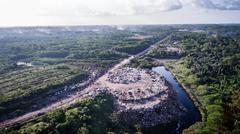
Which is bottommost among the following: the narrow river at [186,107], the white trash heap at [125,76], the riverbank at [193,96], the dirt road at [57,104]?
the narrow river at [186,107]

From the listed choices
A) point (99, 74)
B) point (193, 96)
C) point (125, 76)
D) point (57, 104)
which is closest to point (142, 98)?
point (193, 96)

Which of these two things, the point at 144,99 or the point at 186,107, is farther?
the point at 144,99

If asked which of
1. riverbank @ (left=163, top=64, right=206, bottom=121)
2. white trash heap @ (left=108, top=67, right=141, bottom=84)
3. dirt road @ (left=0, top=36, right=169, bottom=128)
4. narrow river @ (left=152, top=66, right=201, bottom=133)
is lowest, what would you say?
narrow river @ (left=152, top=66, right=201, bottom=133)

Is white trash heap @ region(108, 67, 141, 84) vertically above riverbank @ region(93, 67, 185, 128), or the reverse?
white trash heap @ region(108, 67, 141, 84)

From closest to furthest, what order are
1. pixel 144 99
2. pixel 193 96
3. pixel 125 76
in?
pixel 144 99, pixel 193 96, pixel 125 76

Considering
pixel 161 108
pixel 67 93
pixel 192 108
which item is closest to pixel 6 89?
pixel 67 93

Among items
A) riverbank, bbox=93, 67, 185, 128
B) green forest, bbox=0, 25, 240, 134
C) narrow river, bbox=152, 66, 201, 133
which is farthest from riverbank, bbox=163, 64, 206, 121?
riverbank, bbox=93, 67, 185, 128

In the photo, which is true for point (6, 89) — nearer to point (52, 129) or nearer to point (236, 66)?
point (52, 129)

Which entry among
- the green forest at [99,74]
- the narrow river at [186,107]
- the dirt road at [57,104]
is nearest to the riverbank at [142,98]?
the narrow river at [186,107]

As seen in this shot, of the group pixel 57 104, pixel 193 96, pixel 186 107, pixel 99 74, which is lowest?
pixel 186 107

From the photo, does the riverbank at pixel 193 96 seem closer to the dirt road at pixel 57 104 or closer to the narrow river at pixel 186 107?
the narrow river at pixel 186 107

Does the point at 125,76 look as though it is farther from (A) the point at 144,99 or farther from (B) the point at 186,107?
(B) the point at 186,107

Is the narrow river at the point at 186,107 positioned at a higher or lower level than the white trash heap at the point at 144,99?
lower

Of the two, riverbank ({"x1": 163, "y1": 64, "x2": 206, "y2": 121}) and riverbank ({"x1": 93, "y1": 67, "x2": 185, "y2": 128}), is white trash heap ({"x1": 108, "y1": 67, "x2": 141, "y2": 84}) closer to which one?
riverbank ({"x1": 93, "y1": 67, "x2": 185, "y2": 128})
